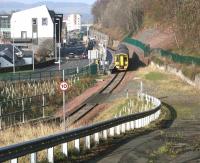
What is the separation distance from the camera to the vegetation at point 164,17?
2712 inches

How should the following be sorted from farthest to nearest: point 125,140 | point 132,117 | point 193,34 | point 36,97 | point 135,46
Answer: point 135,46 < point 193,34 < point 36,97 < point 132,117 < point 125,140

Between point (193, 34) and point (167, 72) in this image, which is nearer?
point (167, 72)

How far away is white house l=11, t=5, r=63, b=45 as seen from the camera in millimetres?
146250

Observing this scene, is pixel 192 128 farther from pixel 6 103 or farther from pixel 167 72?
pixel 167 72

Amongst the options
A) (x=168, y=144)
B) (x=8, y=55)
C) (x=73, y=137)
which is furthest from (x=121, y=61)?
(x=73, y=137)

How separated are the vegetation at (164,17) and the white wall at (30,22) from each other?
67.4 feet

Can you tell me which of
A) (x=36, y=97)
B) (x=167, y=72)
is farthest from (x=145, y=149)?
(x=167, y=72)

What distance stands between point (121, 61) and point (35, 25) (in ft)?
267

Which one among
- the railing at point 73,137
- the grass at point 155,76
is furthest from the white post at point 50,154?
the grass at point 155,76

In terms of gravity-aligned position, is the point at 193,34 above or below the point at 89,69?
above

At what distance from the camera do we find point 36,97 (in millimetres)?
56375

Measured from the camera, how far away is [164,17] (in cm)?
10450

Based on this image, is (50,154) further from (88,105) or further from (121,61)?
(121,61)

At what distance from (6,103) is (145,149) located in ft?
118
